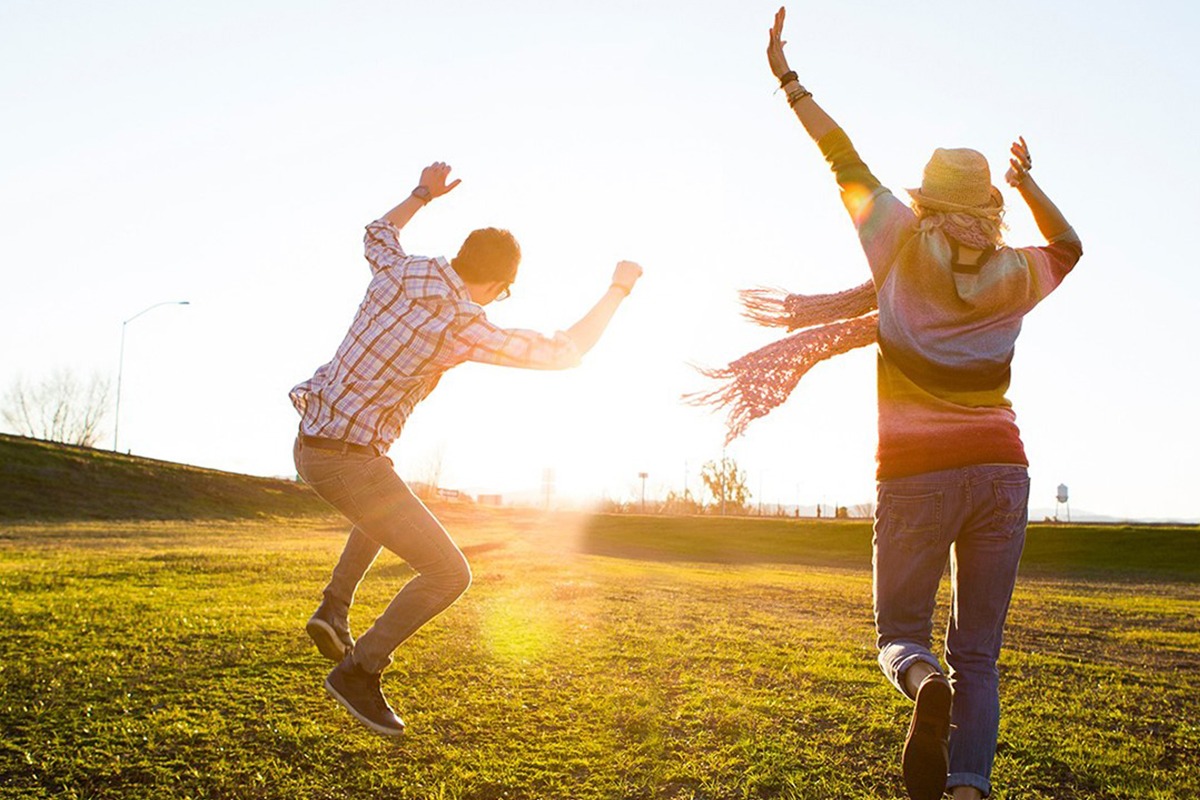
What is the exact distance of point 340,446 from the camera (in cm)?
423

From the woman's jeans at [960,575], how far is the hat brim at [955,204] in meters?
1.03

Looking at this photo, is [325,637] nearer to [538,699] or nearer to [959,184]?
[538,699]

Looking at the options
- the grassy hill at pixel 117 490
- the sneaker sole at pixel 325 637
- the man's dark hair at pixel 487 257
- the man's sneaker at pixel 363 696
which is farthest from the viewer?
the grassy hill at pixel 117 490

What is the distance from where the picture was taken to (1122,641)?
1235 centimetres

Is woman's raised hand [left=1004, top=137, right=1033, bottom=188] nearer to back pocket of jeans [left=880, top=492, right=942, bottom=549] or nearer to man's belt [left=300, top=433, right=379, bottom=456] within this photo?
back pocket of jeans [left=880, top=492, right=942, bottom=549]

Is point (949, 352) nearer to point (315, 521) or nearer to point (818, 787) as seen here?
point (818, 787)

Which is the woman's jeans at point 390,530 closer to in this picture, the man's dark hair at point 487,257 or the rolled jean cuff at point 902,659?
the man's dark hair at point 487,257

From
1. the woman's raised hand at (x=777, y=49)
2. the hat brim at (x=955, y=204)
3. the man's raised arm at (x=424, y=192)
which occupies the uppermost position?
the woman's raised hand at (x=777, y=49)

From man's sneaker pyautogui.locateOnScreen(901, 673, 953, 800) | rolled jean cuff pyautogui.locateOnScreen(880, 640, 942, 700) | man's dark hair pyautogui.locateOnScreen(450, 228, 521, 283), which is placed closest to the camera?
man's sneaker pyautogui.locateOnScreen(901, 673, 953, 800)

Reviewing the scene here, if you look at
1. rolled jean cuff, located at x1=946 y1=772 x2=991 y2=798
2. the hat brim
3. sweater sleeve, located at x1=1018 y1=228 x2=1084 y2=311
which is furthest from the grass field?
the hat brim

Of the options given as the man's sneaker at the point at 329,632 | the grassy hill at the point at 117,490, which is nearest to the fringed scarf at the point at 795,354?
the man's sneaker at the point at 329,632

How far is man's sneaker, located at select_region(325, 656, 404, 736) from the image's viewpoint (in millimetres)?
4496

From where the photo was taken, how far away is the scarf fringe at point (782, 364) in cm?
432

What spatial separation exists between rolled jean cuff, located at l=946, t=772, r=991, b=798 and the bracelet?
2.89 m
